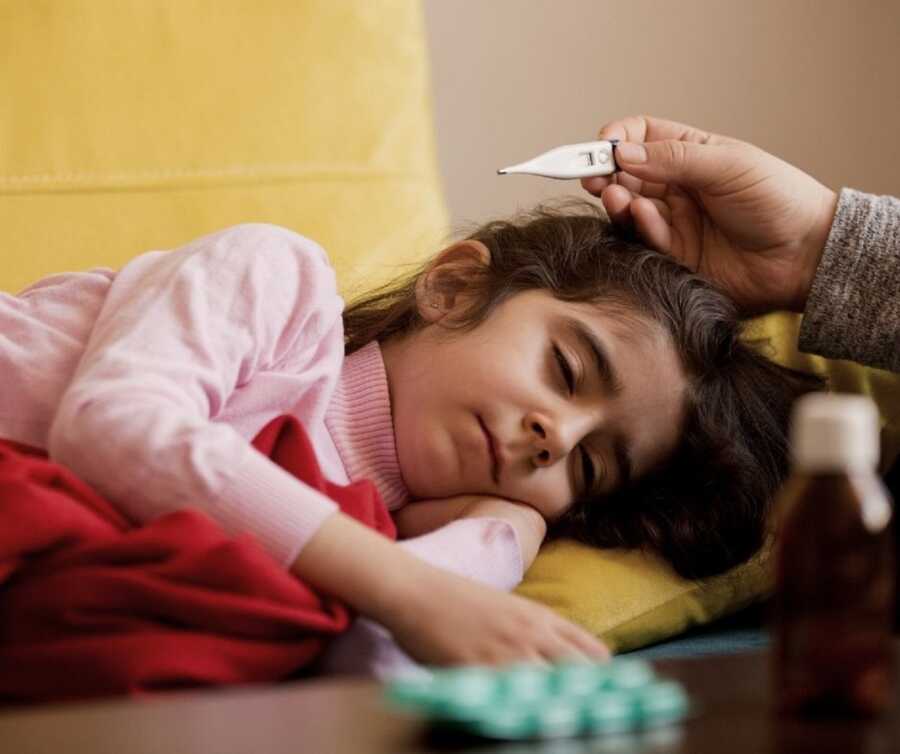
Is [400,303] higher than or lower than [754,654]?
lower

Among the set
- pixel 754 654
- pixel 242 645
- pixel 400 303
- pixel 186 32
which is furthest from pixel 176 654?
pixel 186 32

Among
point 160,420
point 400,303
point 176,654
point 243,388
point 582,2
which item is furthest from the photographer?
point 582,2

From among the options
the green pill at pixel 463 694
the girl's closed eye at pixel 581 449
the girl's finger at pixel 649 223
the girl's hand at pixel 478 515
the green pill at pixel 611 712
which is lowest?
the girl's hand at pixel 478 515

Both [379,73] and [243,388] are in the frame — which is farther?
[379,73]

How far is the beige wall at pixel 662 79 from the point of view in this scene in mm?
2312

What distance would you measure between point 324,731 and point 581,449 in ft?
2.68

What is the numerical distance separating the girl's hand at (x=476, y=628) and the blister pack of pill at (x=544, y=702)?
0.26 m

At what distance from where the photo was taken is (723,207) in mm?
1542

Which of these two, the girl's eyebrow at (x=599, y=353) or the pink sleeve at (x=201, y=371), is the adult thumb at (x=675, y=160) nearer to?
the girl's eyebrow at (x=599, y=353)

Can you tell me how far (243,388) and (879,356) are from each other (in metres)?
0.70

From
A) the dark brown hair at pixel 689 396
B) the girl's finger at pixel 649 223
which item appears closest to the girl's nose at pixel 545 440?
the dark brown hair at pixel 689 396

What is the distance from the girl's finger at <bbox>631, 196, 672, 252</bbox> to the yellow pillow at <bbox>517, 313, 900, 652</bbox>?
1.08ft

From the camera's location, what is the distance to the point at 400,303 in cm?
147

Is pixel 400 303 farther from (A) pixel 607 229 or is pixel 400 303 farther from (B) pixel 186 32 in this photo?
(B) pixel 186 32
